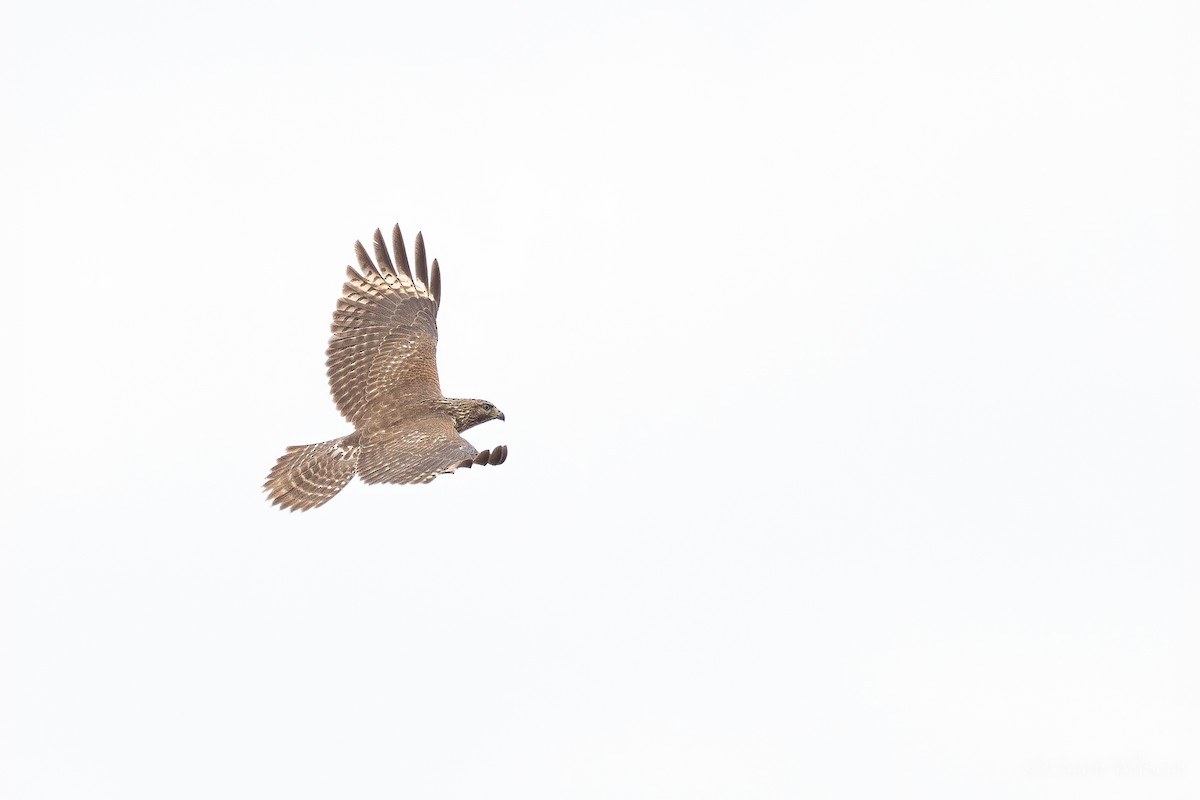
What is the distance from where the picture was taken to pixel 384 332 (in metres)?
32.0

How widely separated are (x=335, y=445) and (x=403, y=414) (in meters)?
1.27

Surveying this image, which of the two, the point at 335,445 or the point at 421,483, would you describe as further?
the point at 335,445

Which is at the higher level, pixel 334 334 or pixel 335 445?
pixel 334 334

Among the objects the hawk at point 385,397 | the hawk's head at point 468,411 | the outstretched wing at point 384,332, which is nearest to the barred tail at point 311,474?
the hawk at point 385,397

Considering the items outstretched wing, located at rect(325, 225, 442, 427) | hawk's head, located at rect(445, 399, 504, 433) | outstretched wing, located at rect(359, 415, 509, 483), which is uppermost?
outstretched wing, located at rect(325, 225, 442, 427)

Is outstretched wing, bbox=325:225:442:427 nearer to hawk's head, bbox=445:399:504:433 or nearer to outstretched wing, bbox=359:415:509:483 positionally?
hawk's head, bbox=445:399:504:433

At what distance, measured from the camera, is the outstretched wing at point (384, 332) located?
102ft

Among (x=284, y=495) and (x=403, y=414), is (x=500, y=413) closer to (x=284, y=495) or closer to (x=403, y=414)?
(x=403, y=414)

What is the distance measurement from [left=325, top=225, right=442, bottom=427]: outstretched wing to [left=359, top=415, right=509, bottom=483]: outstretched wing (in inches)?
48.5

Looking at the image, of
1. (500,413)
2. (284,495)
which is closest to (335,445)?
(284,495)

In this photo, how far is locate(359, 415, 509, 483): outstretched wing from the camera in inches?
1020

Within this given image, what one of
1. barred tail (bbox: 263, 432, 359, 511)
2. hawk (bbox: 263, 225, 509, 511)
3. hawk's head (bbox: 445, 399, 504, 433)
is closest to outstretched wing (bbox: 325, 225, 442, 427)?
hawk (bbox: 263, 225, 509, 511)

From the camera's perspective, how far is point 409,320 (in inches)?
1272

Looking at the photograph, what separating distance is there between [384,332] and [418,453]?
4.78 m
